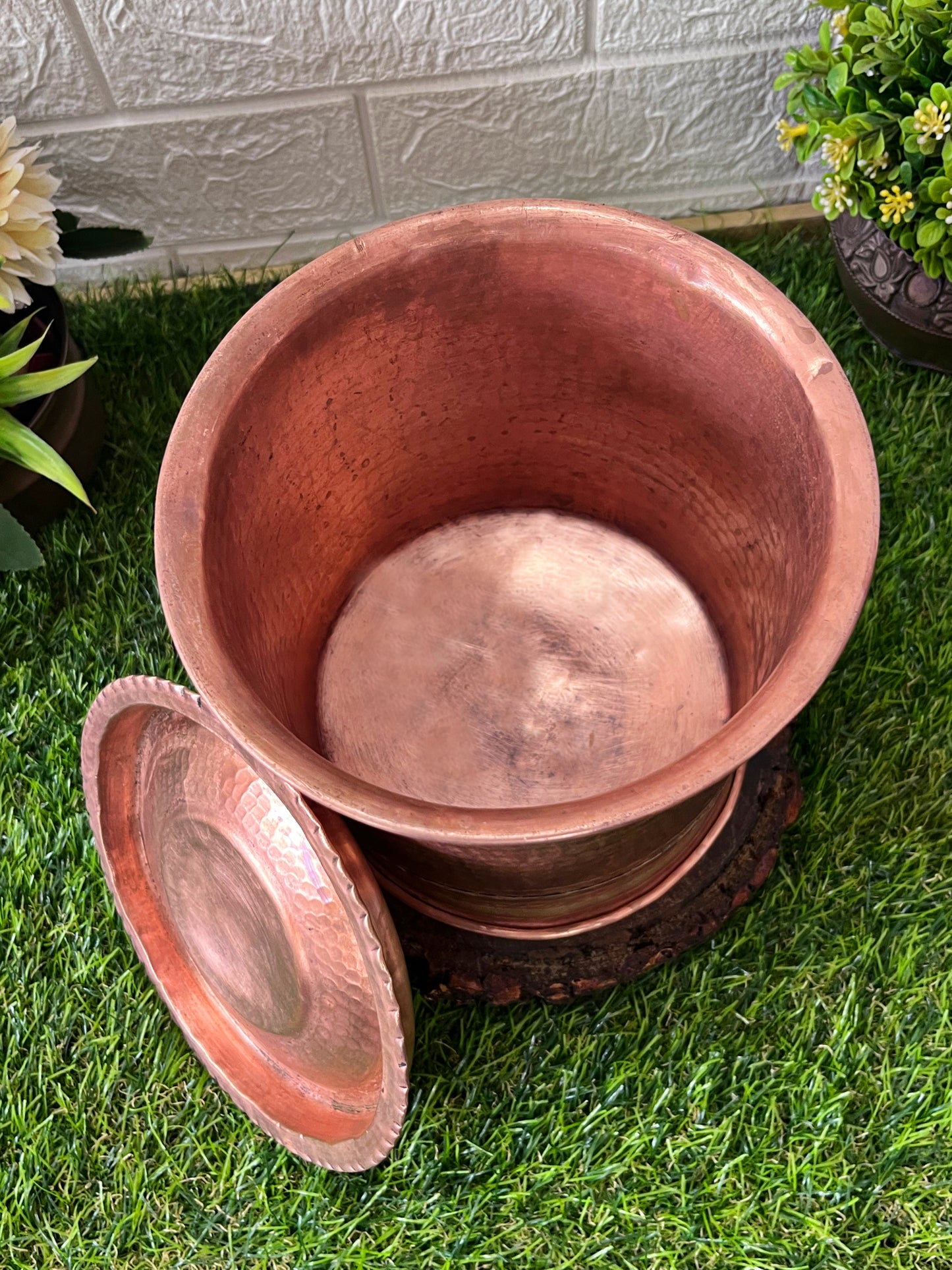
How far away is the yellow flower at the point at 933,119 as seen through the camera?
3.76 feet

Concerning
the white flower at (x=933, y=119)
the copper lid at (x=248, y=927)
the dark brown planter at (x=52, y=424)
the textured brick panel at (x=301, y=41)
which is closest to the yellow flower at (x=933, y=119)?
the white flower at (x=933, y=119)

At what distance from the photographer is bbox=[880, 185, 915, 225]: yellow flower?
1.21 metres

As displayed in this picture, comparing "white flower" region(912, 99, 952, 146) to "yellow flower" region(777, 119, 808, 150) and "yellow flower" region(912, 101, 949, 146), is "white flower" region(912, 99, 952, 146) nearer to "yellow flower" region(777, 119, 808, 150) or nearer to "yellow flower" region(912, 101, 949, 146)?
"yellow flower" region(912, 101, 949, 146)

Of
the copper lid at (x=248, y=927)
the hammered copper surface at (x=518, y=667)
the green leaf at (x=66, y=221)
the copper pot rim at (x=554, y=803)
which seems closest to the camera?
the copper pot rim at (x=554, y=803)

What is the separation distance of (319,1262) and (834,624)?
0.84 meters

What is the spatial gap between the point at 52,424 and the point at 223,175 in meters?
0.46

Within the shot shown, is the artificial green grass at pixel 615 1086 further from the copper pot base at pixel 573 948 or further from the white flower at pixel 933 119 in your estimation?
the white flower at pixel 933 119

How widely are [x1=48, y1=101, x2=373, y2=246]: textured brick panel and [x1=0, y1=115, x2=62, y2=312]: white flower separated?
216mm

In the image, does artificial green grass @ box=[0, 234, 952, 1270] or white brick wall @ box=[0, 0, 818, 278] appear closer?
artificial green grass @ box=[0, 234, 952, 1270]

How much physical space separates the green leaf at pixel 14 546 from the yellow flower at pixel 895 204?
1.07m

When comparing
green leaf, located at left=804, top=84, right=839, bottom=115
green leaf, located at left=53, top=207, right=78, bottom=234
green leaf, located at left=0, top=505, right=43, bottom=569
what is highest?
green leaf, located at left=804, top=84, right=839, bottom=115

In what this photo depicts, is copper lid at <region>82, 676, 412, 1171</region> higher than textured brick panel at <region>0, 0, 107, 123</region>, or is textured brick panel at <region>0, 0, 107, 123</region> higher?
textured brick panel at <region>0, 0, 107, 123</region>

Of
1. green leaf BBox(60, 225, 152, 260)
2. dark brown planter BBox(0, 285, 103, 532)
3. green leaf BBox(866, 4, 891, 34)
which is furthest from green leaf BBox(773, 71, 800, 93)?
dark brown planter BBox(0, 285, 103, 532)

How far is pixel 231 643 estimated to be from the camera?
0.92 m
